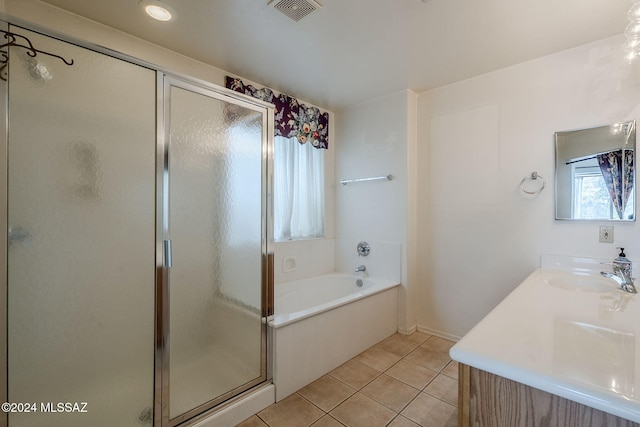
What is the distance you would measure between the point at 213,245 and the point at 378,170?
74.8 inches

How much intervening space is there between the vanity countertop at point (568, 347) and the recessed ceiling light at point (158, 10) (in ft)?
7.17

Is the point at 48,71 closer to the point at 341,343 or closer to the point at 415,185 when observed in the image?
the point at 341,343

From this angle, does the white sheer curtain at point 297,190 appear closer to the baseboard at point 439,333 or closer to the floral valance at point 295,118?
the floral valance at point 295,118

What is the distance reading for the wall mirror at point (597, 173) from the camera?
179cm

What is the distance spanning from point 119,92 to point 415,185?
7.96ft

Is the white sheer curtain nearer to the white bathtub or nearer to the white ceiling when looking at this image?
the white bathtub

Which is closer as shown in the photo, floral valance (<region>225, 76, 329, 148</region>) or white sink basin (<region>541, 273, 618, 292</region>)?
white sink basin (<region>541, 273, 618, 292</region>)

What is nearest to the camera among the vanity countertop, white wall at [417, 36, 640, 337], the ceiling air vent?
the vanity countertop

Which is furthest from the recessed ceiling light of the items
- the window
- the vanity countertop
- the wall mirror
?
the window

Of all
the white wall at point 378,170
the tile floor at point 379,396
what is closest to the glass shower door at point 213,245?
the tile floor at point 379,396

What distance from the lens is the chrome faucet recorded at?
1437mm

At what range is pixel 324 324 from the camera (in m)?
2.08

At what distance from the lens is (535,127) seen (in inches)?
84.1

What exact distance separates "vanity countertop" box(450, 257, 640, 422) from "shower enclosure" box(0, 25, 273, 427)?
1.32 m
